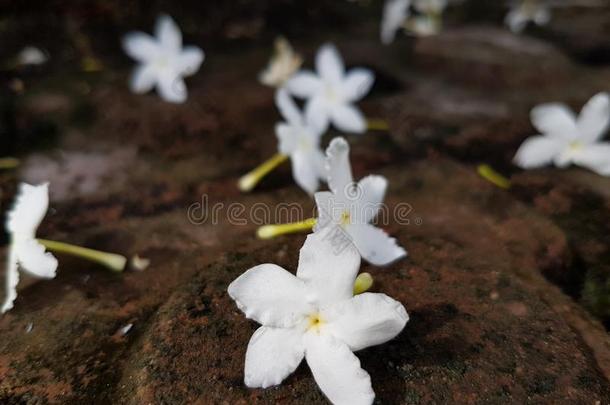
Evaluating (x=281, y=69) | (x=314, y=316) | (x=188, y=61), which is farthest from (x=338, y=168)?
(x=188, y=61)

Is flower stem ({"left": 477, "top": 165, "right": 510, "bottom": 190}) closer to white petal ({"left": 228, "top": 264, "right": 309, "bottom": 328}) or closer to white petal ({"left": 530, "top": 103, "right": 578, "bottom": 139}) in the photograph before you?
white petal ({"left": 530, "top": 103, "right": 578, "bottom": 139})

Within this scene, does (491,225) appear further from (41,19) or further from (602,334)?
(41,19)

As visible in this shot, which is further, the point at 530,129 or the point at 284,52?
the point at 284,52

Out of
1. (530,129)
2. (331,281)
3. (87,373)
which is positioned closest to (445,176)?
(530,129)

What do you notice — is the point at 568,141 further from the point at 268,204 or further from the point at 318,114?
the point at 268,204

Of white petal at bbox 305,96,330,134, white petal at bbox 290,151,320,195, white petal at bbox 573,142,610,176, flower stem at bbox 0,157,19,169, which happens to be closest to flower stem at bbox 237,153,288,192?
white petal at bbox 290,151,320,195
